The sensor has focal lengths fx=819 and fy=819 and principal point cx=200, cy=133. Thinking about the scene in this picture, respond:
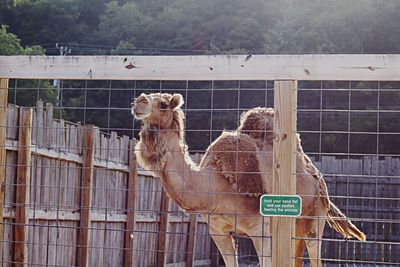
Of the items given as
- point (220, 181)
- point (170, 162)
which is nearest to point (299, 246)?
point (220, 181)

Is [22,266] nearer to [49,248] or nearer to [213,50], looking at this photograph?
[49,248]

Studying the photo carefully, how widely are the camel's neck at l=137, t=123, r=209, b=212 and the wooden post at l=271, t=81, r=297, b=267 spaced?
2024 mm

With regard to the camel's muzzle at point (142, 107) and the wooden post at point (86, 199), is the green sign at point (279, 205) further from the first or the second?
the wooden post at point (86, 199)

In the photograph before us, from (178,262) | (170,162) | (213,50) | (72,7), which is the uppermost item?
(72,7)

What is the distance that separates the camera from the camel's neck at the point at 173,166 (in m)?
7.49

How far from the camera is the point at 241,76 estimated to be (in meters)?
5.65

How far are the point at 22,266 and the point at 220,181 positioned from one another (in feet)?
6.97

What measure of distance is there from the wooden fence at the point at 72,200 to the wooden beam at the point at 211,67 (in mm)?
857

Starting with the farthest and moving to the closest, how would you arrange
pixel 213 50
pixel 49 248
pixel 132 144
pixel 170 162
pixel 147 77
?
1. pixel 213 50
2. pixel 132 144
3. pixel 49 248
4. pixel 170 162
5. pixel 147 77

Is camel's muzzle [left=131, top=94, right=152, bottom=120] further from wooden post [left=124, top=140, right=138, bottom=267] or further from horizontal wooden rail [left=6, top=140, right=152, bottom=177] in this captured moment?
wooden post [left=124, top=140, right=138, bottom=267]

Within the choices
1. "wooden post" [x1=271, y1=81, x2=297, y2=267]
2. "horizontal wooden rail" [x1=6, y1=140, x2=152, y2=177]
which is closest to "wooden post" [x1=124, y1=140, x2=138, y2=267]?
"horizontal wooden rail" [x1=6, y1=140, x2=152, y2=177]

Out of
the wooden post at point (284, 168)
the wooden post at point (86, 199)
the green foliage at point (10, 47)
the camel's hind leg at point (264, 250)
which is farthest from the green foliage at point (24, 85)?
the wooden post at point (284, 168)

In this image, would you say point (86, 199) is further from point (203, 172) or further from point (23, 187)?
point (203, 172)

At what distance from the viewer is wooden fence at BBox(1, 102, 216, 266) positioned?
8.32 m
